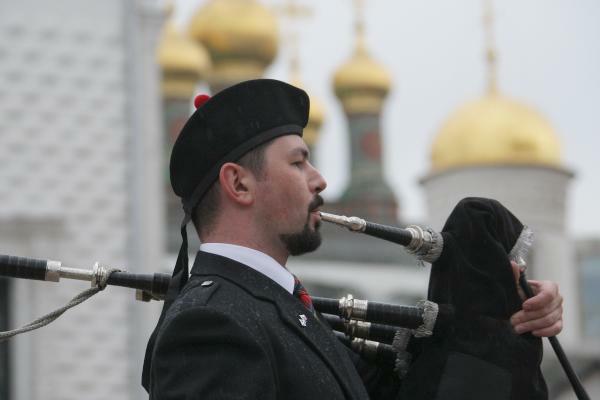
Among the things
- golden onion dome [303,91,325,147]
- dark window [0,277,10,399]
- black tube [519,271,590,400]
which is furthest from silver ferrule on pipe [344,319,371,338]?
golden onion dome [303,91,325,147]

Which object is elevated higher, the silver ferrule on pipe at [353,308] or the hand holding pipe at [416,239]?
the hand holding pipe at [416,239]

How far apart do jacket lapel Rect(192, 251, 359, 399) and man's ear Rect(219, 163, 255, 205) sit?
5.0 inches

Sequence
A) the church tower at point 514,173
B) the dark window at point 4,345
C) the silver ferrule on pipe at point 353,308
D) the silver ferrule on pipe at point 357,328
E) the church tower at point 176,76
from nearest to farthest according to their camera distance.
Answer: the silver ferrule on pipe at point 353,308 → the silver ferrule on pipe at point 357,328 → the dark window at point 4,345 → the church tower at point 514,173 → the church tower at point 176,76

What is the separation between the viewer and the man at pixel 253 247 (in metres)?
3.45

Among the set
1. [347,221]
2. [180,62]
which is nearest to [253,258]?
[347,221]

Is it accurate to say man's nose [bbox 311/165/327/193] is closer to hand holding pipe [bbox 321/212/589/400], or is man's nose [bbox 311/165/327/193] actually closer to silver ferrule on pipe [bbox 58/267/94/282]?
hand holding pipe [bbox 321/212/589/400]

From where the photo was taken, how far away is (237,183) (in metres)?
3.63

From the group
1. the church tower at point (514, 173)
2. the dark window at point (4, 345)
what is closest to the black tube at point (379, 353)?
the dark window at point (4, 345)

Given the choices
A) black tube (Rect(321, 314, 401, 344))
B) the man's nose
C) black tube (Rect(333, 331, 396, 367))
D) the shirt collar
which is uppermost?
the man's nose

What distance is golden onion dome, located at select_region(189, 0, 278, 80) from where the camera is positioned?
95.8 ft

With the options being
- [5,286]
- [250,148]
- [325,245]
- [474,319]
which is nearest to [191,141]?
[250,148]

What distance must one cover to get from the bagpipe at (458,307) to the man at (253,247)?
0.08 metres

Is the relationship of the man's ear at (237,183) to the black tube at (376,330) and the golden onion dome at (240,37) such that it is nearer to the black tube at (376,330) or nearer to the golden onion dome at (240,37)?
the black tube at (376,330)

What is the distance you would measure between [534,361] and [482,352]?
11 cm
